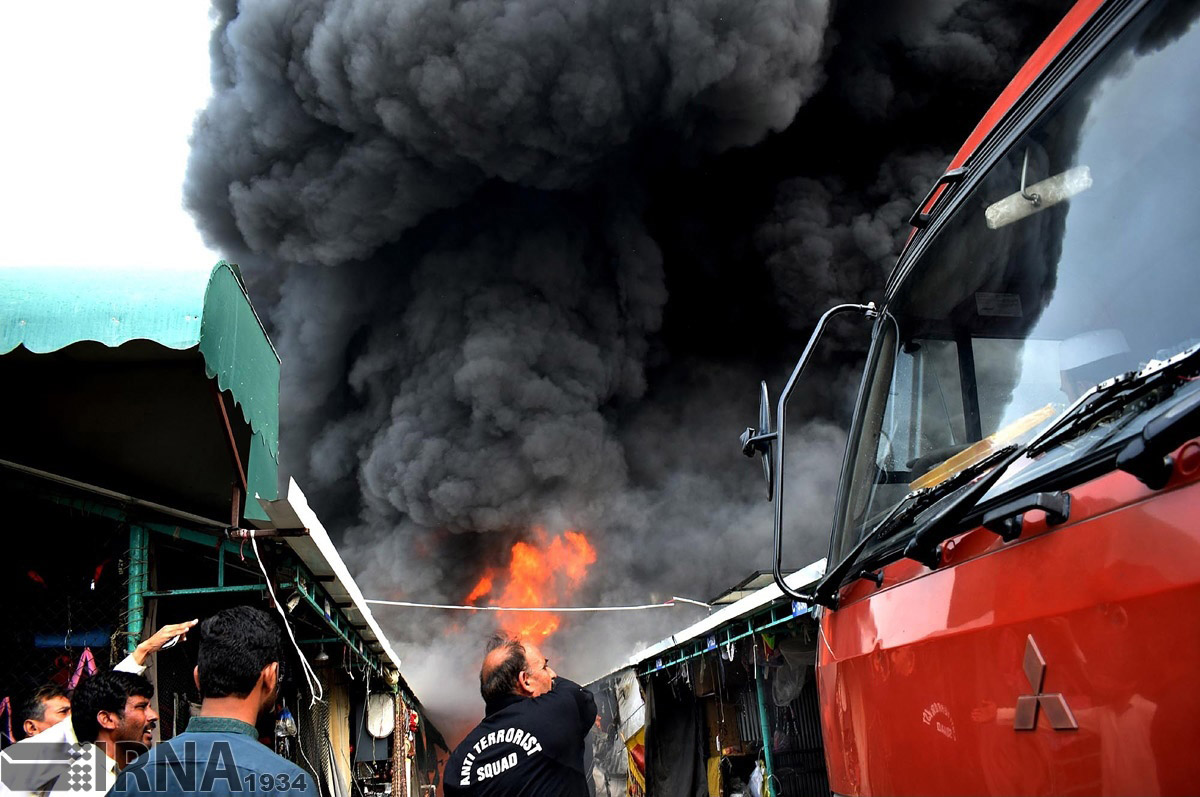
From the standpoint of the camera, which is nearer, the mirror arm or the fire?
the mirror arm

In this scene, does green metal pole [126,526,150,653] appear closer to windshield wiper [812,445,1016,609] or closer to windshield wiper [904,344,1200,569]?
windshield wiper [812,445,1016,609]

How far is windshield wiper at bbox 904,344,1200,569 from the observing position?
1.33 meters

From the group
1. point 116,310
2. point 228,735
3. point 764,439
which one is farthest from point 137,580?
point 764,439

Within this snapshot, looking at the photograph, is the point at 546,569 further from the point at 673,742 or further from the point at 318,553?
the point at 318,553

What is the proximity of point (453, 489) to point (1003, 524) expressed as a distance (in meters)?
14.1

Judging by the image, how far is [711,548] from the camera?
15.6m

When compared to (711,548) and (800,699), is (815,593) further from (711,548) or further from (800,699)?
(711,548)

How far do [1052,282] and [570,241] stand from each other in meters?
15.3

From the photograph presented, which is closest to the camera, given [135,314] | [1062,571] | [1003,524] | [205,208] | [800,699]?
[1062,571]

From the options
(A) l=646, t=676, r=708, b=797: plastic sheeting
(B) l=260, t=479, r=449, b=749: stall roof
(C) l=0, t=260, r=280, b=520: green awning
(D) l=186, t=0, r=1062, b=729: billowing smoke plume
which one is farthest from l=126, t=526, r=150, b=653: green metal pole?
(D) l=186, t=0, r=1062, b=729: billowing smoke plume

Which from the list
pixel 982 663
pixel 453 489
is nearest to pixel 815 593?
pixel 982 663

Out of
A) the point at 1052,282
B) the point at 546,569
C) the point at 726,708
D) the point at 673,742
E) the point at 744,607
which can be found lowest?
the point at 673,742

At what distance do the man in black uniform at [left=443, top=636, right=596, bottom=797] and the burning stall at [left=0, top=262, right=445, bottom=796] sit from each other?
112 cm

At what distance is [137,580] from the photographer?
425 cm
